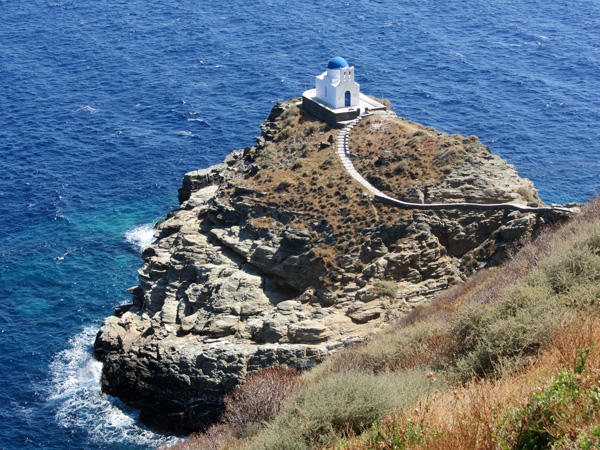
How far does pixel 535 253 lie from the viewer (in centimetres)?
3847

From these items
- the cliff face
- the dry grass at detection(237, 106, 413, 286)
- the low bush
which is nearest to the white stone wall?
the dry grass at detection(237, 106, 413, 286)

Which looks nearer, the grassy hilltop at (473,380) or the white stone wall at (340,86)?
the grassy hilltop at (473,380)

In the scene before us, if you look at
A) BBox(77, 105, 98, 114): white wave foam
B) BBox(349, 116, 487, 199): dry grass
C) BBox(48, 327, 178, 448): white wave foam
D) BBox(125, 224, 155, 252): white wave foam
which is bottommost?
BBox(48, 327, 178, 448): white wave foam

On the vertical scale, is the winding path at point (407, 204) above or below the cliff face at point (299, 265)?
above

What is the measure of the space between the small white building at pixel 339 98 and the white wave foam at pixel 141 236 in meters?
23.7

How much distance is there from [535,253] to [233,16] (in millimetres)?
104118

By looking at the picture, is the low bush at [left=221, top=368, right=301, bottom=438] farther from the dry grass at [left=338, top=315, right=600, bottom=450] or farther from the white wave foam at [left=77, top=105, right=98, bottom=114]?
the white wave foam at [left=77, top=105, right=98, bottom=114]

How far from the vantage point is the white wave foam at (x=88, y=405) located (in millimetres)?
48250

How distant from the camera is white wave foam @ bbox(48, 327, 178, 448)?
48250mm

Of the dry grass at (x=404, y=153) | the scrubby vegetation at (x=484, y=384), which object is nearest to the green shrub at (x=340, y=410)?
the scrubby vegetation at (x=484, y=384)

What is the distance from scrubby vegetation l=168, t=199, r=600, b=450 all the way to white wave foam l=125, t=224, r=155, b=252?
132 ft

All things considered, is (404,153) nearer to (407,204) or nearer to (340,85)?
(407,204)

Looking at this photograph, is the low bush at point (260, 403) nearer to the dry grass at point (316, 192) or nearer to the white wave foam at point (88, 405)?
the white wave foam at point (88, 405)

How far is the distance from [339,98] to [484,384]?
152 feet
